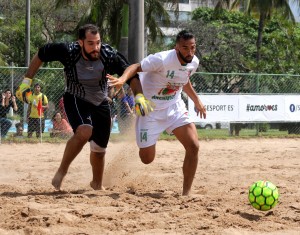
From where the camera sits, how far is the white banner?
18.2 meters

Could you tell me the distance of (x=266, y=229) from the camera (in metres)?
5.25

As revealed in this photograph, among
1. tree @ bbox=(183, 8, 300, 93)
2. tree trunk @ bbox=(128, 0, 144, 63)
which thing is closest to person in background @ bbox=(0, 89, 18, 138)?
tree trunk @ bbox=(128, 0, 144, 63)

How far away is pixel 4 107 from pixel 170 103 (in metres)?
9.48

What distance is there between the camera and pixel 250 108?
61.9ft

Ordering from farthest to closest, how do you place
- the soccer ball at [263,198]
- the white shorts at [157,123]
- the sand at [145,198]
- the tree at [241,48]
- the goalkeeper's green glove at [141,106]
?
the tree at [241,48] → the white shorts at [157,123] → the goalkeeper's green glove at [141,106] → the soccer ball at [263,198] → the sand at [145,198]

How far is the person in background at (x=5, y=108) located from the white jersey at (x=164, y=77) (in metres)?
9.00

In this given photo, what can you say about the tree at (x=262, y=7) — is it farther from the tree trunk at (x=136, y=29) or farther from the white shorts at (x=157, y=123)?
the white shorts at (x=157, y=123)

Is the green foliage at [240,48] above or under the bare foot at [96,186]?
above

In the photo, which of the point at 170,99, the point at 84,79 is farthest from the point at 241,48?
the point at 84,79

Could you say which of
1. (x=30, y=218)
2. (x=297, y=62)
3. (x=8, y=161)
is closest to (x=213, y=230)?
(x=30, y=218)

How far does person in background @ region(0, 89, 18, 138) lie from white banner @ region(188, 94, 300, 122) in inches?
190

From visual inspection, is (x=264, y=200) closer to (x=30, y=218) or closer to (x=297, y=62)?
(x=30, y=218)

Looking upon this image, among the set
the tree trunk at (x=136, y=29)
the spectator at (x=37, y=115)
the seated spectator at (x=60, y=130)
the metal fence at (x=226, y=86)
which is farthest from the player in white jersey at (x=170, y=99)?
the tree trunk at (x=136, y=29)

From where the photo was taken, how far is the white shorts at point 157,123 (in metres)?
7.31
